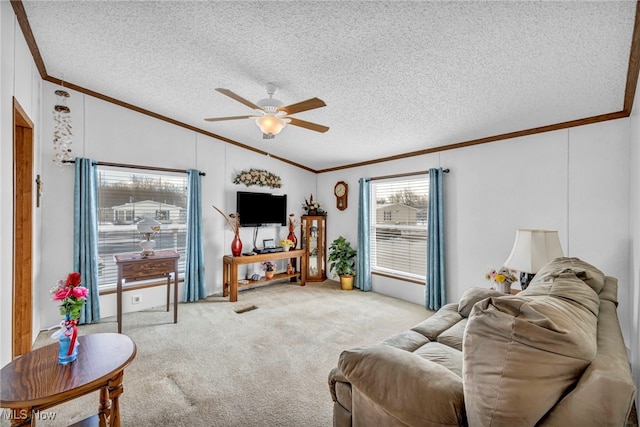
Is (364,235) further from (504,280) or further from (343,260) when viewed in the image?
(504,280)

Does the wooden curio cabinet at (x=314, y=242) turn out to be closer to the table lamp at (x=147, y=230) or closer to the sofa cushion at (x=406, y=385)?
the table lamp at (x=147, y=230)

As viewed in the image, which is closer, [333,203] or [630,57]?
[630,57]

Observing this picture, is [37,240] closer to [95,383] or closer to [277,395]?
[95,383]

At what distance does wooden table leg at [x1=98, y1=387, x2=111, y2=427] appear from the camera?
1.64 m

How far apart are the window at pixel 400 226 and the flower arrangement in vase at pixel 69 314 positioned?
12.9 feet

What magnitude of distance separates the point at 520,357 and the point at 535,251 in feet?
5.78

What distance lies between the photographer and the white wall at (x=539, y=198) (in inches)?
106

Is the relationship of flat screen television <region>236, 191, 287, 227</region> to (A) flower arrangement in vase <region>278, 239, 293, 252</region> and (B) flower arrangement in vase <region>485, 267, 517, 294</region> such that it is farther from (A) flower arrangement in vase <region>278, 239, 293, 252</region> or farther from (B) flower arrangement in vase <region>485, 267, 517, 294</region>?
(B) flower arrangement in vase <region>485, 267, 517, 294</region>

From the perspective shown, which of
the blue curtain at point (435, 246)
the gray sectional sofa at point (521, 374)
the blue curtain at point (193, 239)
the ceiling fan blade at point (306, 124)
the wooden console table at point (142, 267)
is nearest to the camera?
the gray sectional sofa at point (521, 374)

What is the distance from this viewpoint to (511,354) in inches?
34.0

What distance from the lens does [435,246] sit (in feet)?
13.0

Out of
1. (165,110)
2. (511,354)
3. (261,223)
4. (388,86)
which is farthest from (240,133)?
(511,354)

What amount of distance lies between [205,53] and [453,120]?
2550 mm

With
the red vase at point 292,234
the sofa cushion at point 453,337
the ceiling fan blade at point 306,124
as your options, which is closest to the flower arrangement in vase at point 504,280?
the sofa cushion at point 453,337
